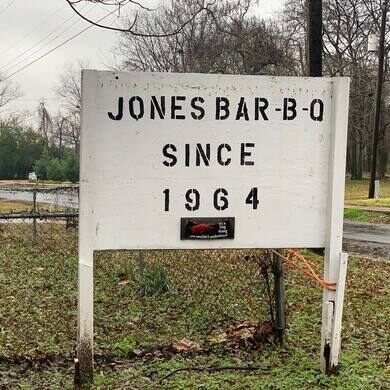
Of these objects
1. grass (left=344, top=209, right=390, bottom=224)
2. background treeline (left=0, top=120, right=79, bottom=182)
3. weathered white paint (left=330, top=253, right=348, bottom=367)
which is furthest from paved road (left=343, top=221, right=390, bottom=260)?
background treeline (left=0, top=120, right=79, bottom=182)

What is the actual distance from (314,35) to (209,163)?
21.3ft

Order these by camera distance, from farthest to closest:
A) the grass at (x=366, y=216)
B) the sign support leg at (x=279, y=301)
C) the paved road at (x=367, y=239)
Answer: the grass at (x=366, y=216), the paved road at (x=367, y=239), the sign support leg at (x=279, y=301)

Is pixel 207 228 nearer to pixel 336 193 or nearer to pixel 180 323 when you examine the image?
pixel 336 193

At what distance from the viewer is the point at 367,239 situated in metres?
13.6

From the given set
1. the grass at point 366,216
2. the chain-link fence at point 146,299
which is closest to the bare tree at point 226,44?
the grass at point 366,216

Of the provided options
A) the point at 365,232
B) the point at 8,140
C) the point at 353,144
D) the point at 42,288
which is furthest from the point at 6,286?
the point at 8,140

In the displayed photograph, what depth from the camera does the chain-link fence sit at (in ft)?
15.6

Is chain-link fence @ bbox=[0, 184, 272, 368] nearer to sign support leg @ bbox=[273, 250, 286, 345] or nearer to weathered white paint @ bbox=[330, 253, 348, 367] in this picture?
sign support leg @ bbox=[273, 250, 286, 345]

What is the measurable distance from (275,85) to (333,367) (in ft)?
6.28

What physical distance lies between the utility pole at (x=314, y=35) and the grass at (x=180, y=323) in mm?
3298

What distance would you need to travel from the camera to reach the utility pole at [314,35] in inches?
369

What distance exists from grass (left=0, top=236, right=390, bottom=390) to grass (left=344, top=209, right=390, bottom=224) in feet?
32.4

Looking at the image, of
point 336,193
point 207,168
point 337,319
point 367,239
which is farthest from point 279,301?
point 367,239

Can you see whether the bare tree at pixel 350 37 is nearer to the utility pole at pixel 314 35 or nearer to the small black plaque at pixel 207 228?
the utility pole at pixel 314 35
